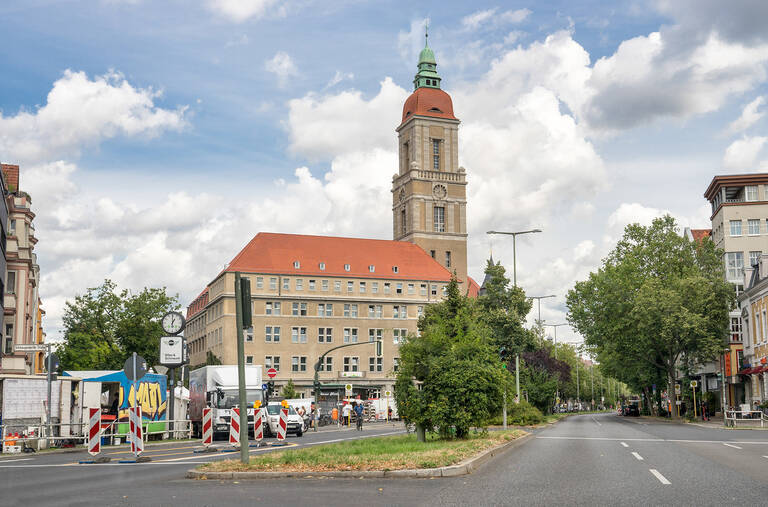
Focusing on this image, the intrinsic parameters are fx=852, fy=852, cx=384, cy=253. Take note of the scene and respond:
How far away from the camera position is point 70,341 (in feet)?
271

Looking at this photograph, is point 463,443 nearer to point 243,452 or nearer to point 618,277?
point 243,452

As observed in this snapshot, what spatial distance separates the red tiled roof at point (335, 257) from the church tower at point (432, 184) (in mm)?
3659

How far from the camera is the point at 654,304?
58938 mm

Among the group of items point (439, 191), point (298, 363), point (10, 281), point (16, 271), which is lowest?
point (298, 363)

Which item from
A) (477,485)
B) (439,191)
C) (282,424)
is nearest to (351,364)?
(439,191)

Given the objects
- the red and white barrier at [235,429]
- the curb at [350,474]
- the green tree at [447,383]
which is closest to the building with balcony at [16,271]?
the red and white barrier at [235,429]

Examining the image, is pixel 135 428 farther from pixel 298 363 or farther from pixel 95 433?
pixel 298 363

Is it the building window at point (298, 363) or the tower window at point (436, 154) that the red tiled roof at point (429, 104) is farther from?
the building window at point (298, 363)

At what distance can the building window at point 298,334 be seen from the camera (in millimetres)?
105375

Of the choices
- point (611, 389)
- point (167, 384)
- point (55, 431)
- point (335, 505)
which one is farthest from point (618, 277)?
point (611, 389)

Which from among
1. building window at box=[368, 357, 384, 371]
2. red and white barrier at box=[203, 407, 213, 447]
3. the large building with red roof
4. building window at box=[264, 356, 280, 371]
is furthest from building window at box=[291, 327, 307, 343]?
red and white barrier at box=[203, 407, 213, 447]

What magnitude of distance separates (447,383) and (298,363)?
8238 cm

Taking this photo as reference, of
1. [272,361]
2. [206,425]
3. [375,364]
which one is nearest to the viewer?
[206,425]

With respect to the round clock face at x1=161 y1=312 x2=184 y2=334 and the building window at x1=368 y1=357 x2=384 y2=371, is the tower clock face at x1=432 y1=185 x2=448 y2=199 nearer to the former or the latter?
the building window at x1=368 y1=357 x2=384 y2=371
